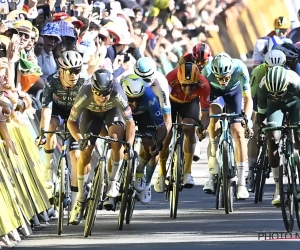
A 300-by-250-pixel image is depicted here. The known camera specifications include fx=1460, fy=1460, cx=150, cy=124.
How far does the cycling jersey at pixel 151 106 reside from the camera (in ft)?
52.9

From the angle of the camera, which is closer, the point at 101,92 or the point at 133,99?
the point at 101,92

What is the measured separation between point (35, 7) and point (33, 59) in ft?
8.61

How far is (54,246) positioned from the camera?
44.8ft

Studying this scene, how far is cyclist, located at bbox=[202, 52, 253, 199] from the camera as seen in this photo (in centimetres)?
1719

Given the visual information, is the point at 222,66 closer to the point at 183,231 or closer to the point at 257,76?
the point at 257,76

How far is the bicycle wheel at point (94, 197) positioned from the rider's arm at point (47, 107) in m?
1.32

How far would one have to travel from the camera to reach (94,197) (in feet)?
47.7

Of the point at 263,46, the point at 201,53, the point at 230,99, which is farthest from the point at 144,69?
the point at 263,46

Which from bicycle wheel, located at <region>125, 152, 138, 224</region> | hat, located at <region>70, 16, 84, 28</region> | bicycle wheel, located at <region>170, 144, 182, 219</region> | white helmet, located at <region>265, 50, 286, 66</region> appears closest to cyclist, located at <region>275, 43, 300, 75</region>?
white helmet, located at <region>265, 50, 286, 66</region>

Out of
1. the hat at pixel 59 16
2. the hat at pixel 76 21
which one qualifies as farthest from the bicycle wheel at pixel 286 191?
the hat at pixel 76 21

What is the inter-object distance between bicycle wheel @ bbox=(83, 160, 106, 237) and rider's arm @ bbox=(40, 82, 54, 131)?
1321 millimetres

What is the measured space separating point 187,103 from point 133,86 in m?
1.99

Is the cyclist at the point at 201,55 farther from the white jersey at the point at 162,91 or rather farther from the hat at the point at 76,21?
the hat at the point at 76,21

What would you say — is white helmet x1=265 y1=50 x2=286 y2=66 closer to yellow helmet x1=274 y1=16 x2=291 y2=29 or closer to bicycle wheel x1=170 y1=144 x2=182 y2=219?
bicycle wheel x1=170 y1=144 x2=182 y2=219
